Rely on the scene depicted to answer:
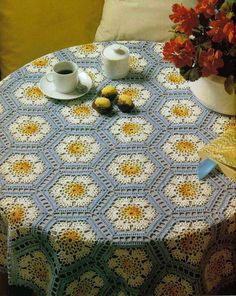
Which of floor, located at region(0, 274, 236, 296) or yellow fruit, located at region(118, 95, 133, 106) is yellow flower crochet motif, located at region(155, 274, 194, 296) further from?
yellow fruit, located at region(118, 95, 133, 106)

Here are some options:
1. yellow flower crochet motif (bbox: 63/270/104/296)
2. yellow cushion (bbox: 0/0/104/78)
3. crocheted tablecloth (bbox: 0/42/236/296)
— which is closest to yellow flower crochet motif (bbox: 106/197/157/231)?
crocheted tablecloth (bbox: 0/42/236/296)

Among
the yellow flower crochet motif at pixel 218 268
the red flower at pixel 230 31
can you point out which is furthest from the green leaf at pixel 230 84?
the yellow flower crochet motif at pixel 218 268

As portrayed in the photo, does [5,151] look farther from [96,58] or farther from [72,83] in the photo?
[96,58]

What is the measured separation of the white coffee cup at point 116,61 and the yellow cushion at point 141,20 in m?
0.30

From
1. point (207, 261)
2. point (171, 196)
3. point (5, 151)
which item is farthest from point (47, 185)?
point (207, 261)

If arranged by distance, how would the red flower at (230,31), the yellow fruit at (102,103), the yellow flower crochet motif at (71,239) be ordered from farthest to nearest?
1. the yellow fruit at (102,103)
2. the red flower at (230,31)
3. the yellow flower crochet motif at (71,239)

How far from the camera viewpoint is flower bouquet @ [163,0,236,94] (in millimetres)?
1162

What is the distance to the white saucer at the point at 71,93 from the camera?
4.50 feet

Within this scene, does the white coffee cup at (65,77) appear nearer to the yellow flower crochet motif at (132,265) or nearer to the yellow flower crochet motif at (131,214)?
the yellow flower crochet motif at (131,214)

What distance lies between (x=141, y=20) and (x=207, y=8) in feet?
1.85

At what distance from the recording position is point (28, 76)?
146 centimetres

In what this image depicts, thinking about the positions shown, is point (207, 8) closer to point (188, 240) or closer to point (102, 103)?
point (102, 103)

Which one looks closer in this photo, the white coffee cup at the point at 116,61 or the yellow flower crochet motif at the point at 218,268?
the yellow flower crochet motif at the point at 218,268

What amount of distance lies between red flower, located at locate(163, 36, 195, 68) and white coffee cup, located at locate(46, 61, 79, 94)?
292 millimetres
